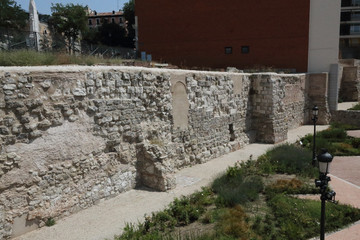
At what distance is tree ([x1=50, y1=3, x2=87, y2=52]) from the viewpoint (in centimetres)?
2475

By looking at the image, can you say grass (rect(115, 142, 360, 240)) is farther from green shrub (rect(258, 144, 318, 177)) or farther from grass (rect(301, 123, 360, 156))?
grass (rect(301, 123, 360, 156))

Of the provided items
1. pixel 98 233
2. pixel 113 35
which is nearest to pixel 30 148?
pixel 98 233

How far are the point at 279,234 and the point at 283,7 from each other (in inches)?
668

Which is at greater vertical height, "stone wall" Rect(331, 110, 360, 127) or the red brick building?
the red brick building

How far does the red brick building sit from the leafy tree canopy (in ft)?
17.3

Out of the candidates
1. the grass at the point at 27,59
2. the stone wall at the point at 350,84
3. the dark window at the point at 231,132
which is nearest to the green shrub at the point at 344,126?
the stone wall at the point at 350,84

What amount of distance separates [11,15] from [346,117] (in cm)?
2558

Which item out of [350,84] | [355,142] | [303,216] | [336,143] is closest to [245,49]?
[336,143]

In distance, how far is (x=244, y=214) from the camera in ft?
22.1

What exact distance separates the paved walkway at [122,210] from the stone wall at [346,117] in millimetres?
10534

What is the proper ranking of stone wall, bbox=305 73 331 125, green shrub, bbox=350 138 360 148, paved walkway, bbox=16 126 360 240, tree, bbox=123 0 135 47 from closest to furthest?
paved walkway, bbox=16 126 360 240 < green shrub, bbox=350 138 360 148 < stone wall, bbox=305 73 331 125 < tree, bbox=123 0 135 47

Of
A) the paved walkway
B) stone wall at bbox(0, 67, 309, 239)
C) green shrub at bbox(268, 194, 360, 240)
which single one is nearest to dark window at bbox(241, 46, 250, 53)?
stone wall at bbox(0, 67, 309, 239)

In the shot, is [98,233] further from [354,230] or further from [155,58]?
[155,58]

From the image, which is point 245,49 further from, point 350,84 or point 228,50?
point 350,84
